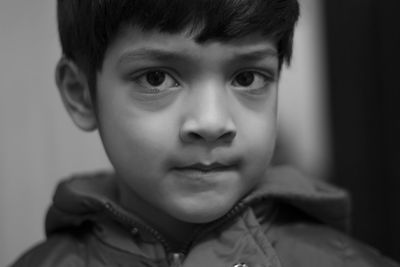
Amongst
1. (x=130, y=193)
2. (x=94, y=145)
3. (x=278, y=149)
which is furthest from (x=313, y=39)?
(x=130, y=193)

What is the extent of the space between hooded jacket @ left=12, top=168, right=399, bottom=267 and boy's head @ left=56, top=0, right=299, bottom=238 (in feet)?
0.17

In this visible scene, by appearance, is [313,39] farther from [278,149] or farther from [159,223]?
[159,223]

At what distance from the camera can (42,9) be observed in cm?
215

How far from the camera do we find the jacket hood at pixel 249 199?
950 mm

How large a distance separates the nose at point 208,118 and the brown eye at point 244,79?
0.05m

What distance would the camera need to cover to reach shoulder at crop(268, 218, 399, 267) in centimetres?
92

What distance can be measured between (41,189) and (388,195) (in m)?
1.11

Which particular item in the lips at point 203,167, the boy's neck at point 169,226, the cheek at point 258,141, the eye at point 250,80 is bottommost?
the boy's neck at point 169,226

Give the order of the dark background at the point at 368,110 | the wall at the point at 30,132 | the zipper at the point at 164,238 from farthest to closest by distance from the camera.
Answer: the wall at the point at 30,132 → the dark background at the point at 368,110 → the zipper at the point at 164,238

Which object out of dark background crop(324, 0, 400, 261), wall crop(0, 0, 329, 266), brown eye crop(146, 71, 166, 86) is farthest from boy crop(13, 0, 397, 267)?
wall crop(0, 0, 329, 266)

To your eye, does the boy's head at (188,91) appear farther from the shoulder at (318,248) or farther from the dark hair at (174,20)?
the shoulder at (318,248)

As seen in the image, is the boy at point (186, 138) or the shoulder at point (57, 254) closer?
the boy at point (186, 138)

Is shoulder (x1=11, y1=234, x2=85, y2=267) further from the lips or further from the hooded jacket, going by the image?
the lips

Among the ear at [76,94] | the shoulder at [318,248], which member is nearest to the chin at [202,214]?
the shoulder at [318,248]
